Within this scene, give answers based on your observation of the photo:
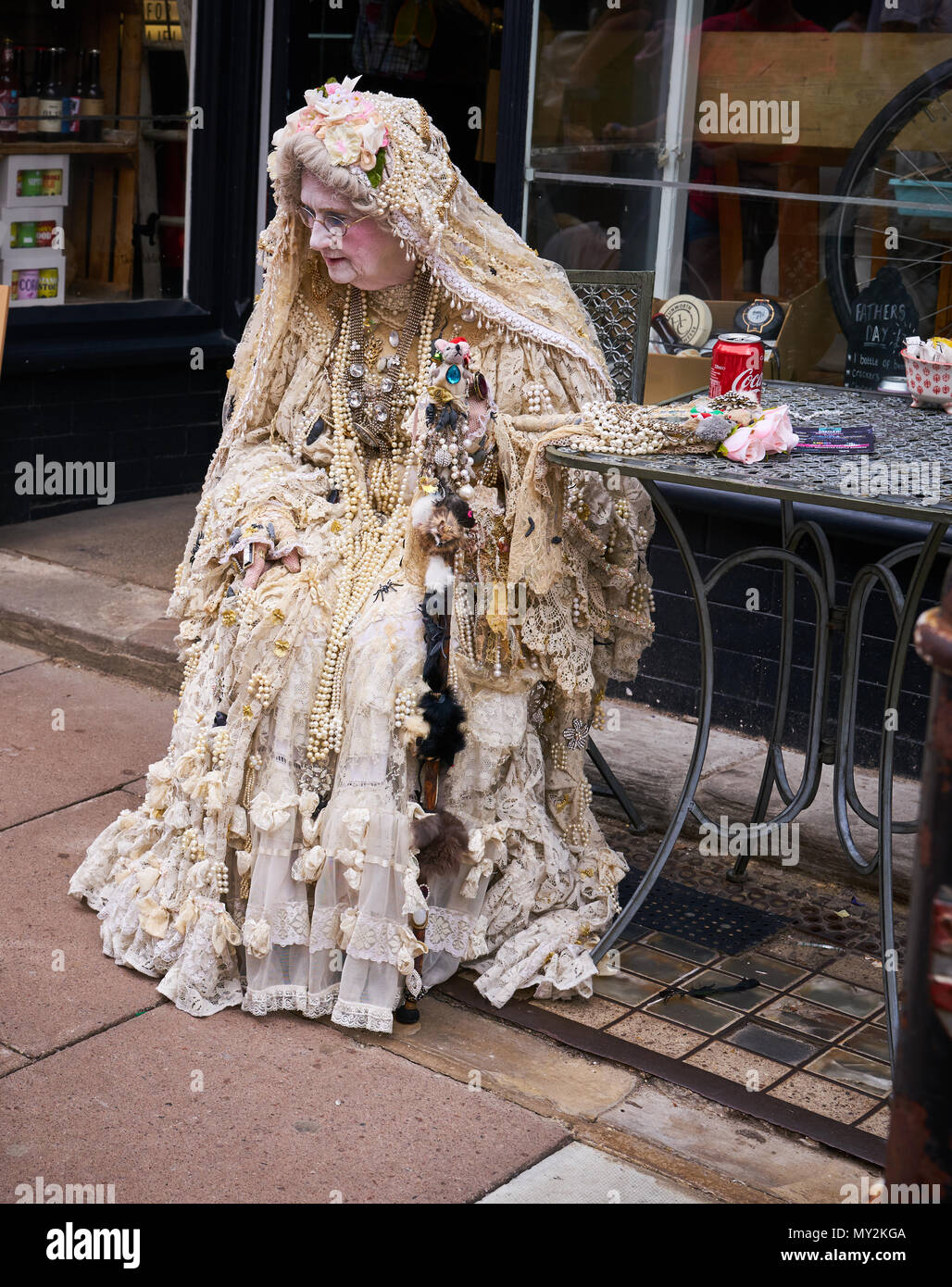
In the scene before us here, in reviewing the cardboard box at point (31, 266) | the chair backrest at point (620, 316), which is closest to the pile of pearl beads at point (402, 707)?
the chair backrest at point (620, 316)

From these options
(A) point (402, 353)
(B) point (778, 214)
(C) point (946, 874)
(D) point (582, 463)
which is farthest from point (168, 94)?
(C) point (946, 874)

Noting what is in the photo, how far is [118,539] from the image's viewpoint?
20.5 ft

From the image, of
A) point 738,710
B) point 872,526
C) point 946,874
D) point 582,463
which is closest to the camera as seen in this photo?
point 946,874

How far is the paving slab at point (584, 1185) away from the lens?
8.63 ft

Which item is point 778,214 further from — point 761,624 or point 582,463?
point 582,463

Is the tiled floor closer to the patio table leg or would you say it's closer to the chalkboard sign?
the patio table leg

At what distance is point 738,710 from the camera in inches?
181

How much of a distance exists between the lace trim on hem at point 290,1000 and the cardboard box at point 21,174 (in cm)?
432

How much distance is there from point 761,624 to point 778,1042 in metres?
1.62

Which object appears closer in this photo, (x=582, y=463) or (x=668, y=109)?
(x=582, y=463)

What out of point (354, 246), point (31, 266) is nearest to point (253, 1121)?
point (354, 246)

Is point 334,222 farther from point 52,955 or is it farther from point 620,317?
point 52,955

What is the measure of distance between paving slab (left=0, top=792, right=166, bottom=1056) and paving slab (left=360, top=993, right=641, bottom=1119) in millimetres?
583
